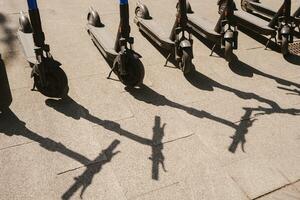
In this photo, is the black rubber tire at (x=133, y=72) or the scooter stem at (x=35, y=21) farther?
the black rubber tire at (x=133, y=72)

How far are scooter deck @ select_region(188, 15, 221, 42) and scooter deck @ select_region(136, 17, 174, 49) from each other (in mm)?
975

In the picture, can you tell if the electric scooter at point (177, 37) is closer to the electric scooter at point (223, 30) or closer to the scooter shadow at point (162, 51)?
the scooter shadow at point (162, 51)

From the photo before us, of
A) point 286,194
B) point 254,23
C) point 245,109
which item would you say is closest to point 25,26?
point 245,109

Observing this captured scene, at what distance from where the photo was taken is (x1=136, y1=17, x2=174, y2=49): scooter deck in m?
8.14

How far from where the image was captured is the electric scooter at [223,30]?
316 inches

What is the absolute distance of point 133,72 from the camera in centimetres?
714

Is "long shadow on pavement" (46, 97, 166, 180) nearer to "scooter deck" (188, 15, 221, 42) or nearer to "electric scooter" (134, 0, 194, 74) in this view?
"electric scooter" (134, 0, 194, 74)

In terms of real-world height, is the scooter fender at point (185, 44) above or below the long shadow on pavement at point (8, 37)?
above

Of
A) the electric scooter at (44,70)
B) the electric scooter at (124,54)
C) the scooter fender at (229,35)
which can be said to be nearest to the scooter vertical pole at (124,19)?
the electric scooter at (124,54)

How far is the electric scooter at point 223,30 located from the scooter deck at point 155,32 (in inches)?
39.2

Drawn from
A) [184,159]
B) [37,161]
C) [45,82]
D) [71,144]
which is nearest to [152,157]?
[184,159]

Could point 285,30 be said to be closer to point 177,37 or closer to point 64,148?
point 177,37

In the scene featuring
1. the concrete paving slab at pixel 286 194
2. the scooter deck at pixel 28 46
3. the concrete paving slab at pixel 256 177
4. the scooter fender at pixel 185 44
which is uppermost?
the scooter fender at pixel 185 44

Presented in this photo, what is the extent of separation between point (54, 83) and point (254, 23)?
5.28m
